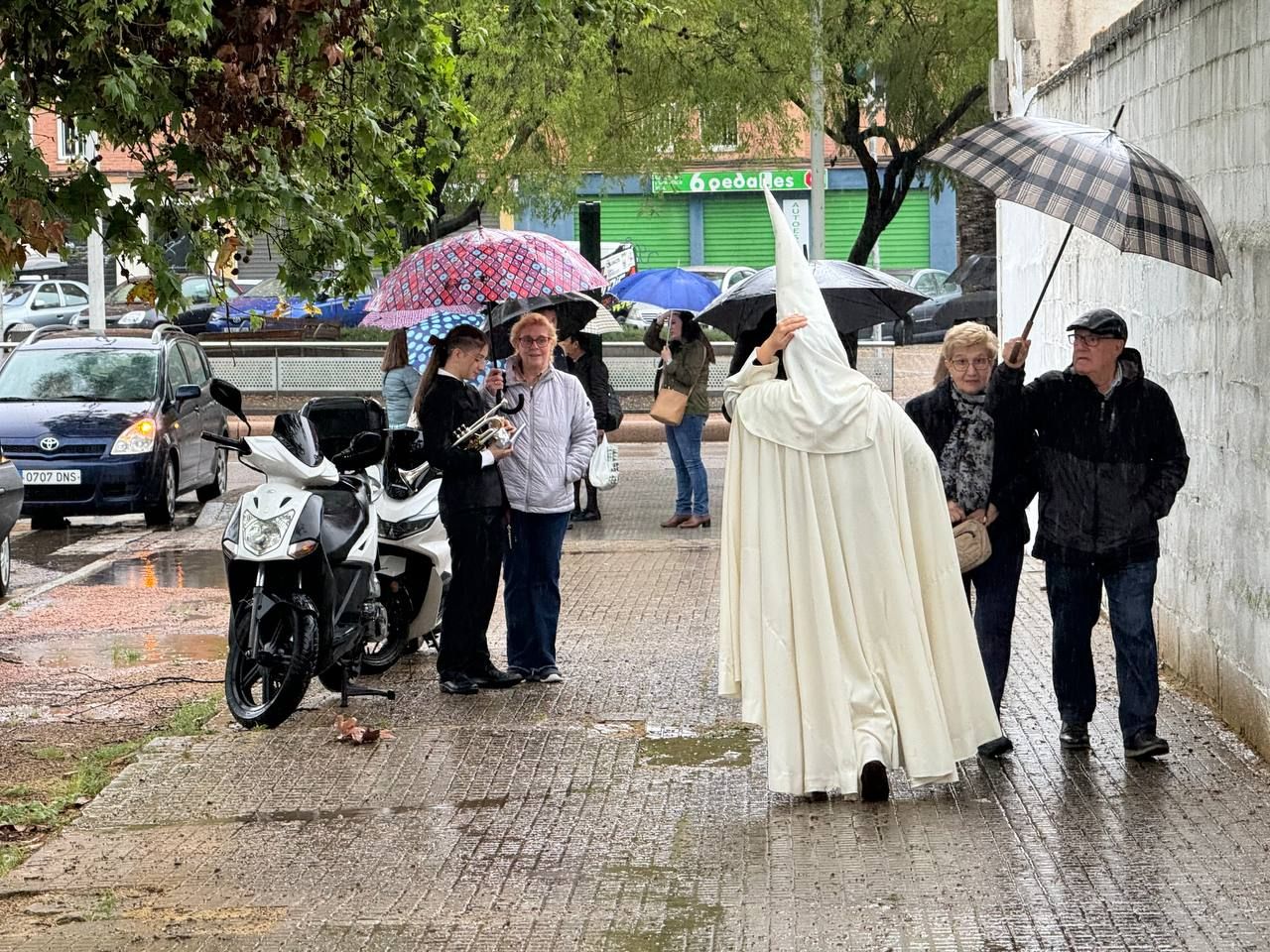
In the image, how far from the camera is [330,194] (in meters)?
9.66

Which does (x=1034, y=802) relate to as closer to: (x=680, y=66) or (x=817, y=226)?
(x=680, y=66)

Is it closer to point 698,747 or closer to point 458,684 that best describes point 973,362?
point 698,747

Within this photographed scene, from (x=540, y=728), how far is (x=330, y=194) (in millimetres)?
3255

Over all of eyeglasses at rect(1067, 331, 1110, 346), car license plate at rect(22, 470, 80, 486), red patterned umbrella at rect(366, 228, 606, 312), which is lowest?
car license plate at rect(22, 470, 80, 486)

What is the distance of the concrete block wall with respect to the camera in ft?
23.4

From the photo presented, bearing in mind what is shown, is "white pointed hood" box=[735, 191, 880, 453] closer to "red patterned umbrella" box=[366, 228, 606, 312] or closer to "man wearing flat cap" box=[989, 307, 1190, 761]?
"man wearing flat cap" box=[989, 307, 1190, 761]

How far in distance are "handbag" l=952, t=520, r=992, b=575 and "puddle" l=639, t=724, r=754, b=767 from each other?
1.14 meters

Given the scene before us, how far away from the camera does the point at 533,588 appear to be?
8.84m

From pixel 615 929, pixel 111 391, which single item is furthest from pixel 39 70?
pixel 111 391

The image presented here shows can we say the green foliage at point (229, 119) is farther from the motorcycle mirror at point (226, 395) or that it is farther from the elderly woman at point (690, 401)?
the elderly woman at point (690, 401)

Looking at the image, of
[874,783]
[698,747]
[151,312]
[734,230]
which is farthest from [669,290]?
[734,230]

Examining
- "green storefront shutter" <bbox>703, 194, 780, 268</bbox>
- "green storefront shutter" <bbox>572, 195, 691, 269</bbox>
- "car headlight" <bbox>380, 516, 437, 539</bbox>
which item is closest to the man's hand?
"car headlight" <bbox>380, 516, 437, 539</bbox>

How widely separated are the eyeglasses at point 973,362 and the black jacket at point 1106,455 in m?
0.21

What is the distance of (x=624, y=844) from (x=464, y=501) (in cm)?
268
